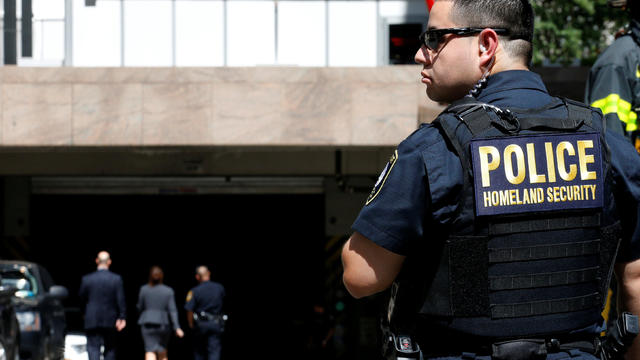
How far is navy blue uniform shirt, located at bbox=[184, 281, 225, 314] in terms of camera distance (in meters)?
17.1

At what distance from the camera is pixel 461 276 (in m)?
2.73

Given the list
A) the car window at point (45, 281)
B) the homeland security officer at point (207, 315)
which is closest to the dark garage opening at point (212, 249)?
the homeland security officer at point (207, 315)

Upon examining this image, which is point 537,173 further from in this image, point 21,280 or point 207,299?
point 207,299

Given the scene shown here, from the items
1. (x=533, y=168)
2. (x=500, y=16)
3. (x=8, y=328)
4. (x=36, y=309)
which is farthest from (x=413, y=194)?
(x=36, y=309)

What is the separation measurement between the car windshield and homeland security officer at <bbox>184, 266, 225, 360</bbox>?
336 centimetres

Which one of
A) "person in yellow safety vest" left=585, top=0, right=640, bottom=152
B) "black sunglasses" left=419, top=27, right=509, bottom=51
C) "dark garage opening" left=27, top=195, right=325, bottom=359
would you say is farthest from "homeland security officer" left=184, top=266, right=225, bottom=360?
"black sunglasses" left=419, top=27, right=509, bottom=51

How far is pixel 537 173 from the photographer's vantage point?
2797mm

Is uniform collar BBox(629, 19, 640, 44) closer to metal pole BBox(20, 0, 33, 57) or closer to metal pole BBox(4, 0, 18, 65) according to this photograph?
metal pole BBox(20, 0, 33, 57)

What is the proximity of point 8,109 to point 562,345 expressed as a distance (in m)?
17.1

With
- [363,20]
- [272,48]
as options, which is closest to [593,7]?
[363,20]

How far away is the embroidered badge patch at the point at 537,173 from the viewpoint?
274 cm

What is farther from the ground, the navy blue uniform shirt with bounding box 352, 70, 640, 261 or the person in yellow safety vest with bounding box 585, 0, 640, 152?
the person in yellow safety vest with bounding box 585, 0, 640, 152

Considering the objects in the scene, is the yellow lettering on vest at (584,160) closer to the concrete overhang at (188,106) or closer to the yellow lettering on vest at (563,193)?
the yellow lettering on vest at (563,193)

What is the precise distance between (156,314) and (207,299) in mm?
839
